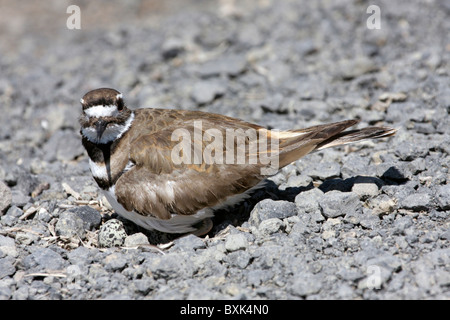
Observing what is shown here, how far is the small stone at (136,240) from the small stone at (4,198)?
1.40 m

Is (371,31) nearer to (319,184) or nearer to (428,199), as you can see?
(319,184)

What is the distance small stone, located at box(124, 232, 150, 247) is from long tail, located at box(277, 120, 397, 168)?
1442 mm

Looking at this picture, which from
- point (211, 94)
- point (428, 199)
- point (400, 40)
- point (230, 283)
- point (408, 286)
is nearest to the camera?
point (408, 286)

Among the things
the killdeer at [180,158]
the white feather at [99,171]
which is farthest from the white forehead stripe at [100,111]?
the white feather at [99,171]

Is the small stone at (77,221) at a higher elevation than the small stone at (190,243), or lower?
higher

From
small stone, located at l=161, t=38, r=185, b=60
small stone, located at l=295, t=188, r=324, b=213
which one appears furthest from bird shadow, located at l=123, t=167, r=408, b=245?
small stone, located at l=161, t=38, r=185, b=60

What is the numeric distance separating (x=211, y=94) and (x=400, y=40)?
3043 mm

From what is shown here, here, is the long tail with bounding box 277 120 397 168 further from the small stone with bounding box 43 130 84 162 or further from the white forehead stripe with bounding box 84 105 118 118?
the small stone with bounding box 43 130 84 162

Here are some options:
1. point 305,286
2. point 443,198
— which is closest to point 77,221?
point 305,286

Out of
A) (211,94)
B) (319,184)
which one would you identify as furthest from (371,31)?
(319,184)

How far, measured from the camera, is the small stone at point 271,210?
16.6 ft

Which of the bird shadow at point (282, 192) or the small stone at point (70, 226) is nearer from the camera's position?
the small stone at point (70, 226)

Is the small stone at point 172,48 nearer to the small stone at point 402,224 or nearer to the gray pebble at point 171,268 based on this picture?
the gray pebble at point 171,268

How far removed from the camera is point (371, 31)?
873 centimetres
